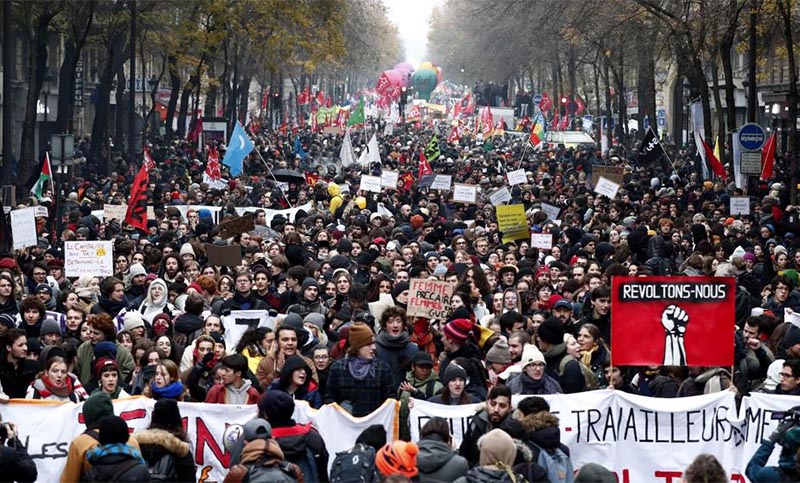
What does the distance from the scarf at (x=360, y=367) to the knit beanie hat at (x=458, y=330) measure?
107 cm

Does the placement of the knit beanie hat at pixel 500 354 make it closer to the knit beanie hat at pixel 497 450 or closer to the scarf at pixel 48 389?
the scarf at pixel 48 389

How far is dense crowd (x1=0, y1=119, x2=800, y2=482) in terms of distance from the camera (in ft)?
25.3

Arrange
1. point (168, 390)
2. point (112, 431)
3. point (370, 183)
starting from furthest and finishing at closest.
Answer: point (370, 183), point (168, 390), point (112, 431)

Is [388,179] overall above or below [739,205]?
above

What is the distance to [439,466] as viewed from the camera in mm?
7199

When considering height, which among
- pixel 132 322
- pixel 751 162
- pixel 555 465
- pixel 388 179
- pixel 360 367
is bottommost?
pixel 555 465

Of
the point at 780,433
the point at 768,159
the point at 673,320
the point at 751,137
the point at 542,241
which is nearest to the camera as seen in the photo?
the point at 780,433

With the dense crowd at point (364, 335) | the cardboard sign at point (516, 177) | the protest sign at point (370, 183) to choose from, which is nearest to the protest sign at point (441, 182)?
the protest sign at point (370, 183)

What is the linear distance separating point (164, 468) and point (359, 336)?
2301 millimetres

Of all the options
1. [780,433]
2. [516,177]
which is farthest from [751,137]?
[780,433]

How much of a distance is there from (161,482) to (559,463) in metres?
1.99

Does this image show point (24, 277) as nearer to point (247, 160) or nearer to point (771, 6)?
point (771, 6)

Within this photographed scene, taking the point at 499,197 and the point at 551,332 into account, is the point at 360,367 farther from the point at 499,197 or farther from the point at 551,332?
the point at 499,197

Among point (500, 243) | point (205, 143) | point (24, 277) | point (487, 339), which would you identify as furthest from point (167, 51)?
point (487, 339)
